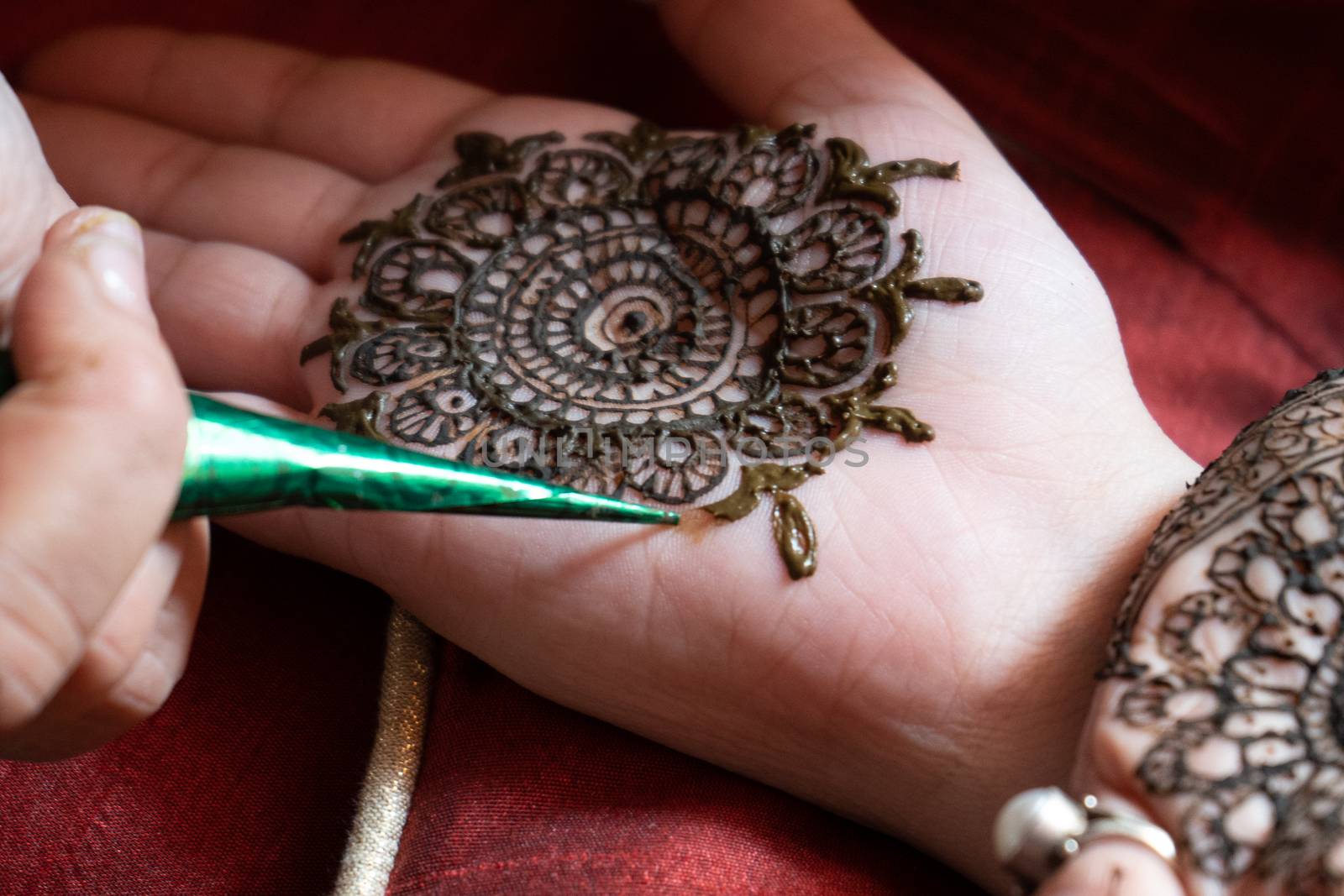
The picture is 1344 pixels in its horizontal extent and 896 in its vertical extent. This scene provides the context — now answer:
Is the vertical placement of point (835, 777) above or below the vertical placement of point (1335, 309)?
below

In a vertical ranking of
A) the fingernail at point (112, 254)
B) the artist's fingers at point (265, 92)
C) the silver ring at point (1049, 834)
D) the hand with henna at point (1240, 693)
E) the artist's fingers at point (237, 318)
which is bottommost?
the artist's fingers at point (237, 318)

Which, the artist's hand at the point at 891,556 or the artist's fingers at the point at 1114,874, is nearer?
the artist's fingers at the point at 1114,874

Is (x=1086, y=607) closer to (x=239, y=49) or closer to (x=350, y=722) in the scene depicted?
(x=350, y=722)

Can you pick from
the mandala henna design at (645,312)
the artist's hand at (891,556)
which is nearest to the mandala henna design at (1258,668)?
the artist's hand at (891,556)

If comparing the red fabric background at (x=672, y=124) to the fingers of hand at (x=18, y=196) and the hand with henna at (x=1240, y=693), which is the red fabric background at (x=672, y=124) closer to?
the hand with henna at (x=1240, y=693)

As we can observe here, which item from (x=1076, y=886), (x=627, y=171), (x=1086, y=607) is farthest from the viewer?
(x=627, y=171)

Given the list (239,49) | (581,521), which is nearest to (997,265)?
(581,521)

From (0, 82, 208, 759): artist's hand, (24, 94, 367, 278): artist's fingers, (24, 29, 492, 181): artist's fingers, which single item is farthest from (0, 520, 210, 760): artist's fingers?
(24, 29, 492, 181): artist's fingers
